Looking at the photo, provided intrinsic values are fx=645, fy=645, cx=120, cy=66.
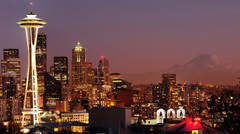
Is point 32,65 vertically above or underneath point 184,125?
above

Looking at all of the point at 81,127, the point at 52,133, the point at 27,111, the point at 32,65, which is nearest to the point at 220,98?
the point at 52,133

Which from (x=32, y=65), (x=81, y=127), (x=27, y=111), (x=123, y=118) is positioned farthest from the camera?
(x=27, y=111)

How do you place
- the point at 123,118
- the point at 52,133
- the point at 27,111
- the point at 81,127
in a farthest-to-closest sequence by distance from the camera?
the point at 27,111 → the point at 81,127 → the point at 52,133 → the point at 123,118

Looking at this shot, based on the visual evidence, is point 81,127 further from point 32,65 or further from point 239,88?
point 239,88

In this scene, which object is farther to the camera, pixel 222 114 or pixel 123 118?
pixel 123 118

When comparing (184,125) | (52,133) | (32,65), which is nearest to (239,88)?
(184,125)

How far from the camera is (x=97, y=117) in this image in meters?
88.9

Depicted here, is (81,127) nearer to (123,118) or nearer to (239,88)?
(123,118)

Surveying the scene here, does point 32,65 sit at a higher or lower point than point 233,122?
higher

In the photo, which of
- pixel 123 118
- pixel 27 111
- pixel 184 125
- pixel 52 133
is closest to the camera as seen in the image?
pixel 184 125

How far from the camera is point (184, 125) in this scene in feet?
262

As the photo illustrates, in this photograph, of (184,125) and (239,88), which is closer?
(239,88)

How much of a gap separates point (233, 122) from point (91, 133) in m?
54.4

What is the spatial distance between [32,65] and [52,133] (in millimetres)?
40268
